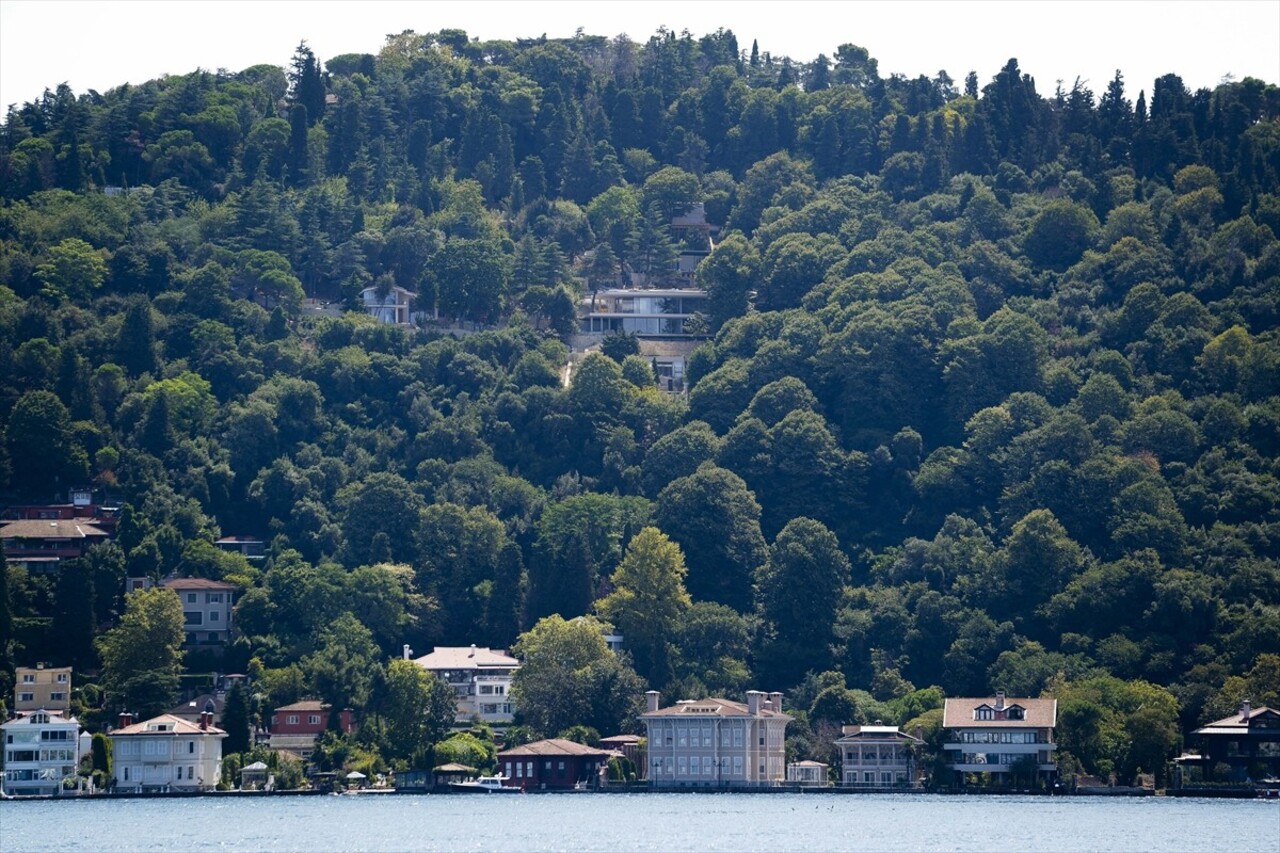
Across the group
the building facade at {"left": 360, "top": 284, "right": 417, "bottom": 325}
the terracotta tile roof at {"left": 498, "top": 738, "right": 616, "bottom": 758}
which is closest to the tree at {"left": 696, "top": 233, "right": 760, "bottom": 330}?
the building facade at {"left": 360, "top": 284, "right": 417, "bottom": 325}

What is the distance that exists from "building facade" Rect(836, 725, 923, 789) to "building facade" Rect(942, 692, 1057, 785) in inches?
90.7

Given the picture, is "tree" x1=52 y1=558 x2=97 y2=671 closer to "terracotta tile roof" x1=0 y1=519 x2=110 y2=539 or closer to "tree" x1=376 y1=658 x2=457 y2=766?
"terracotta tile roof" x1=0 y1=519 x2=110 y2=539

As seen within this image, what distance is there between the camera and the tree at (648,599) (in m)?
131

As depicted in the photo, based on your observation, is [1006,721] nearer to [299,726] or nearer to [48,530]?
[299,726]

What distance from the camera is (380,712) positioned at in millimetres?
121812

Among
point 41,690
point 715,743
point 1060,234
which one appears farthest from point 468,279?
point 715,743

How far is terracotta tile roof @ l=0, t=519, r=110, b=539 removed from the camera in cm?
13488

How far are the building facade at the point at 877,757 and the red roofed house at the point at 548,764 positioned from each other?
1103 cm

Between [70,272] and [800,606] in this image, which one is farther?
[70,272]

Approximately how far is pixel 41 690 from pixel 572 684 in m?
23.7

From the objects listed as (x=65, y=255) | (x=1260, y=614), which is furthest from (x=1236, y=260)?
(x=65, y=255)

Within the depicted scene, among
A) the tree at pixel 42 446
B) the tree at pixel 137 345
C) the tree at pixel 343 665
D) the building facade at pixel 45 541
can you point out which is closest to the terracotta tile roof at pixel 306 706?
the tree at pixel 343 665

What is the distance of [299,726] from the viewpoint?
121812mm

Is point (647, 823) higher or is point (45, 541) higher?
point (45, 541)
